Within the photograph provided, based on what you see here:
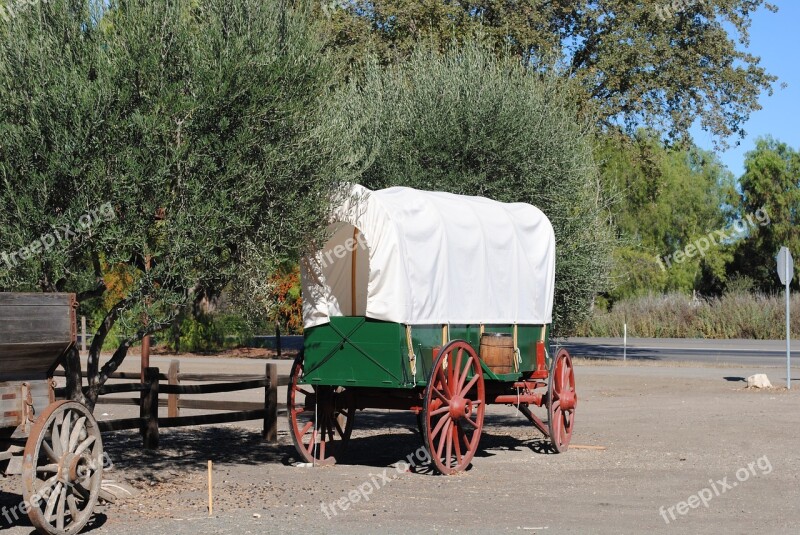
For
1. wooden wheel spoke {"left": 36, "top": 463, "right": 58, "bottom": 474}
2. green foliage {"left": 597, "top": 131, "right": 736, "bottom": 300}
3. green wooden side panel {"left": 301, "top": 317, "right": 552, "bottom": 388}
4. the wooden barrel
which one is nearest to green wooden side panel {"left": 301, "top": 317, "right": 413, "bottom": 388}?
green wooden side panel {"left": 301, "top": 317, "right": 552, "bottom": 388}

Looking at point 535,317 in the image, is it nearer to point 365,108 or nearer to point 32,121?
point 365,108

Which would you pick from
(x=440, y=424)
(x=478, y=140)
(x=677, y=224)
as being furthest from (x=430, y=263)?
(x=677, y=224)

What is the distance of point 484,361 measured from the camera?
43.1 feet

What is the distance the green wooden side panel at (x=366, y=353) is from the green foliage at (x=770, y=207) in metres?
52.6

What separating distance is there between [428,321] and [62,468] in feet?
16.2

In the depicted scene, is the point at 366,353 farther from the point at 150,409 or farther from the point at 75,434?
the point at 150,409

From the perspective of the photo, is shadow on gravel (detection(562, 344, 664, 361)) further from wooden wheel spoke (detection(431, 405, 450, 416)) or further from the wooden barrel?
wooden wheel spoke (detection(431, 405, 450, 416))

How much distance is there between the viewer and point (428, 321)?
40.8 feet

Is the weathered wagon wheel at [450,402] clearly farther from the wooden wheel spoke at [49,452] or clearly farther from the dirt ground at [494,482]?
the wooden wheel spoke at [49,452]

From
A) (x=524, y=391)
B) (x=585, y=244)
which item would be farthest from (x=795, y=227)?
(x=524, y=391)

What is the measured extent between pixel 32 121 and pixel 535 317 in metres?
7.50

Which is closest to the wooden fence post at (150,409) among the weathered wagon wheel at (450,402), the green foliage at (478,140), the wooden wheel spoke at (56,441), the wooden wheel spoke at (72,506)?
the weathered wagon wheel at (450,402)

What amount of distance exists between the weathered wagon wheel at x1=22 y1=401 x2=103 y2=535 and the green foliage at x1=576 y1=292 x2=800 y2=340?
132 feet

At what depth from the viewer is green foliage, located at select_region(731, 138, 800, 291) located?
61.9m
